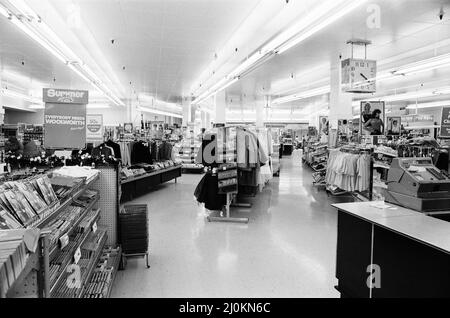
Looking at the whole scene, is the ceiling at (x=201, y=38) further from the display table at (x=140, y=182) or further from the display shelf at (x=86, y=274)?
the display shelf at (x=86, y=274)

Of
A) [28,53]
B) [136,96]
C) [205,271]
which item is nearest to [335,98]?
[205,271]

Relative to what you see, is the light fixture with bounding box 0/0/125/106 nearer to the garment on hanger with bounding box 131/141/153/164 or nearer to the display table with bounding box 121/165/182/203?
the garment on hanger with bounding box 131/141/153/164

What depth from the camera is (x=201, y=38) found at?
A: 779cm

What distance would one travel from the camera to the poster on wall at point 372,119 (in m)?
6.14

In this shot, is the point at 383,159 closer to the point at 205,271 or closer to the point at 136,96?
the point at 205,271

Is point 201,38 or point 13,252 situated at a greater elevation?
point 201,38

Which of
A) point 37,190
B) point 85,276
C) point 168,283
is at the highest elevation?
point 37,190

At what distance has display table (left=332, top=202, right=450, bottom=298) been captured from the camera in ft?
7.27

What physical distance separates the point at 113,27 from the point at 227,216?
5001 mm

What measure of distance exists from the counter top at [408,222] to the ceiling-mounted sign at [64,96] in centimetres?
333

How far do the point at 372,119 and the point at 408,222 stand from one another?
4.22 meters

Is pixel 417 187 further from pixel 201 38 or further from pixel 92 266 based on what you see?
pixel 201 38

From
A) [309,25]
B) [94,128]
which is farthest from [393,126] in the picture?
[94,128]
